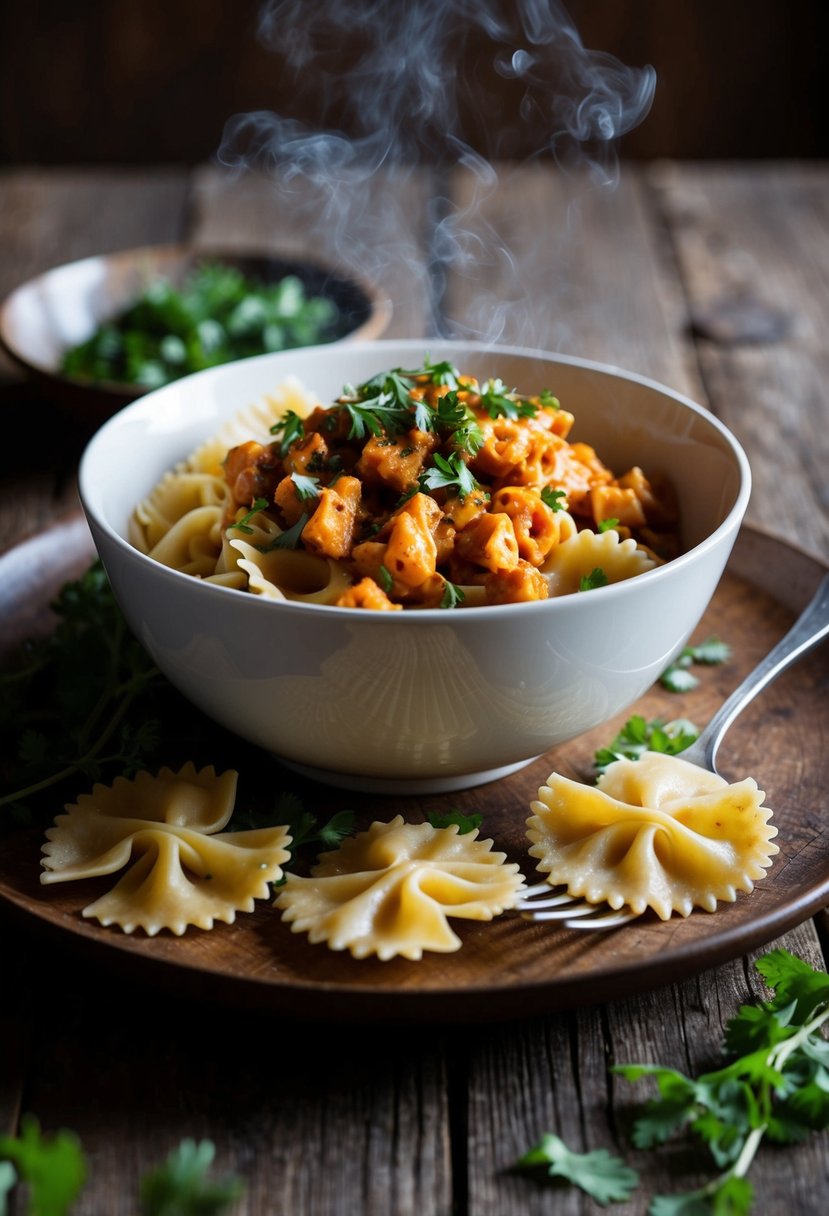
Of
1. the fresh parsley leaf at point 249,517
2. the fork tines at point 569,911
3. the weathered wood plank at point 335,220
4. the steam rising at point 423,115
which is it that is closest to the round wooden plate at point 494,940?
the fork tines at point 569,911

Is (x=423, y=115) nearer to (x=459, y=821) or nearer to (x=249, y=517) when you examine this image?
(x=249, y=517)

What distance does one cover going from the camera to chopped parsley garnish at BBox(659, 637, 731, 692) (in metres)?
3.70

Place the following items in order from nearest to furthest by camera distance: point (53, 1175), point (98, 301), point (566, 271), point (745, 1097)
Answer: point (53, 1175)
point (745, 1097)
point (98, 301)
point (566, 271)

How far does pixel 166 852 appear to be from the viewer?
2.85 m

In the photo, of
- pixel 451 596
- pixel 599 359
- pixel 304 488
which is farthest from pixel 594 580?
pixel 599 359

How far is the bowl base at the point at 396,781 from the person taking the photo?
3191 millimetres

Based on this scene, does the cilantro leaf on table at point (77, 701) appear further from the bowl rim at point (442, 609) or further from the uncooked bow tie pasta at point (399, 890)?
the uncooked bow tie pasta at point (399, 890)

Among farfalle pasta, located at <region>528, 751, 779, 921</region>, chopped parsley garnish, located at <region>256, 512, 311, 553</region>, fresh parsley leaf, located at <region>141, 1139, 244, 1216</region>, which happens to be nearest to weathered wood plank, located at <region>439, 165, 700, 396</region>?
chopped parsley garnish, located at <region>256, 512, 311, 553</region>

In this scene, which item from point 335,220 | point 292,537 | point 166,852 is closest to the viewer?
point 166,852

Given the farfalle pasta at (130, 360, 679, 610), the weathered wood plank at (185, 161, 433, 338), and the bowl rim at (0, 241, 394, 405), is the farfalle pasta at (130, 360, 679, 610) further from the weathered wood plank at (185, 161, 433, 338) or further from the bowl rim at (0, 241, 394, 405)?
the weathered wood plank at (185, 161, 433, 338)

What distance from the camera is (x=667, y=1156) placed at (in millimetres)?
2408

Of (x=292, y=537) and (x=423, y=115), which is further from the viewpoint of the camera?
(x=423, y=115)

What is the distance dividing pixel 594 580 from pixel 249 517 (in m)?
0.87

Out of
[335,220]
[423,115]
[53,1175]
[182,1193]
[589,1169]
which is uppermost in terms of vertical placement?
[423,115]
